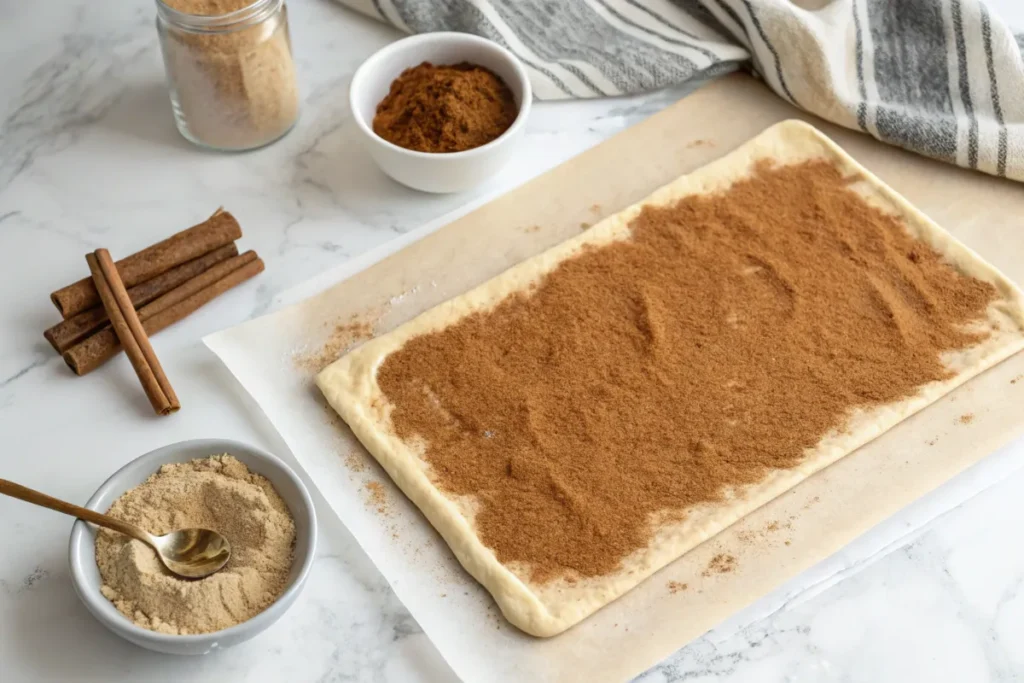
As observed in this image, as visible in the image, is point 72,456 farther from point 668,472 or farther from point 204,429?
point 668,472

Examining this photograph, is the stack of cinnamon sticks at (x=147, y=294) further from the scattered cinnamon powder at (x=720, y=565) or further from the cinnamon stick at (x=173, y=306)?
the scattered cinnamon powder at (x=720, y=565)

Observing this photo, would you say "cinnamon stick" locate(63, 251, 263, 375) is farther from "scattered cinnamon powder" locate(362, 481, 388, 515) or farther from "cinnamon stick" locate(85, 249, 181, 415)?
"scattered cinnamon powder" locate(362, 481, 388, 515)

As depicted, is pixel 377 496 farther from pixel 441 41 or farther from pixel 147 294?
pixel 441 41

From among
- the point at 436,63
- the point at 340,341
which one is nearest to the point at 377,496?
the point at 340,341

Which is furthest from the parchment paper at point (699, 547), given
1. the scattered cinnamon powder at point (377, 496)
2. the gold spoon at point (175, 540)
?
the gold spoon at point (175, 540)

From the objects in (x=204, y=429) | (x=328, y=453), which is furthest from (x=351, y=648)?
(x=204, y=429)

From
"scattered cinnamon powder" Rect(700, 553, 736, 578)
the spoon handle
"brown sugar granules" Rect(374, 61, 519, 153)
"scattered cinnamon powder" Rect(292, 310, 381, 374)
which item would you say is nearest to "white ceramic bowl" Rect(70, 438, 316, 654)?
the spoon handle
